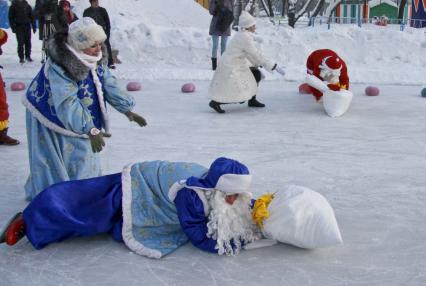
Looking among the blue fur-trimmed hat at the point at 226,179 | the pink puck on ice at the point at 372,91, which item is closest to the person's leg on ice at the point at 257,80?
the pink puck on ice at the point at 372,91

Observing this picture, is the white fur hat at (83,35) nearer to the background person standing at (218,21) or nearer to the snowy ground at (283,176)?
the snowy ground at (283,176)

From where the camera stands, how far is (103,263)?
2910mm

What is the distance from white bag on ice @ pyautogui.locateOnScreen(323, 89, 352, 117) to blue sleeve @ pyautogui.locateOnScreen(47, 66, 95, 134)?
3748 millimetres

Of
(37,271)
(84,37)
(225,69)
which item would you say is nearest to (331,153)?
(225,69)

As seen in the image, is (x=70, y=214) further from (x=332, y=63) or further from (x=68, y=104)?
(x=332, y=63)

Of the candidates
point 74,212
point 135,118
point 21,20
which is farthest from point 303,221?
point 21,20

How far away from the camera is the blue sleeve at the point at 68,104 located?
3.29m

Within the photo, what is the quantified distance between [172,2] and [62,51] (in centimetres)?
1761

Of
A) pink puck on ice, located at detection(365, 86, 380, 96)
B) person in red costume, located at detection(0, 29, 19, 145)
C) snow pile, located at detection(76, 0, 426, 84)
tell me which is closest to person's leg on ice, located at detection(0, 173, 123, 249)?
person in red costume, located at detection(0, 29, 19, 145)

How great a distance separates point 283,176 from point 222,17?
683 centimetres

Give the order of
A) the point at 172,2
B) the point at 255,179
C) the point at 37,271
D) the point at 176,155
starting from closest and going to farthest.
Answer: the point at 37,271 → the point at 255,179 → the point at 176,155 → the point at 172,2

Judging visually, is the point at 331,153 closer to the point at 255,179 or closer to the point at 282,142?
Answer: the point at 282,142

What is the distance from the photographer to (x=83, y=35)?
131 inches

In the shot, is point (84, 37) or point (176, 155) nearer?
point (84, 37)
